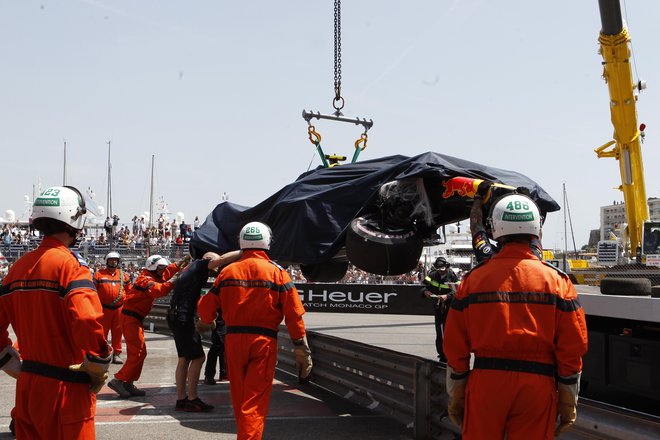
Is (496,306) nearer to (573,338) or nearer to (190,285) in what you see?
(573,338)

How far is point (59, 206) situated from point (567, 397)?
9.98ft

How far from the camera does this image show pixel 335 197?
7.09 m

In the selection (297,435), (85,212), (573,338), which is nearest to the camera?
(573,338)

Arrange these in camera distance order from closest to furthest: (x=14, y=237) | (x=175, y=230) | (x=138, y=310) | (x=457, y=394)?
(x=457, y=394) < (x=138, y=310) < (x=14, y=237) < (x=175, y=230)

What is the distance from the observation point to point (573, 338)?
11.8 feet

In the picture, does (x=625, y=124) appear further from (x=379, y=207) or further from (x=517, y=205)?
(x=517, y=205)

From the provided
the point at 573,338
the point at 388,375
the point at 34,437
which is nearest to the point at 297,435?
the point at 388,375

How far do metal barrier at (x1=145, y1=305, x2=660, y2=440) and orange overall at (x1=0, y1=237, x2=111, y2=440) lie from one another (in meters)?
3.14

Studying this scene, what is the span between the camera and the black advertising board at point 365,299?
65.6 feet

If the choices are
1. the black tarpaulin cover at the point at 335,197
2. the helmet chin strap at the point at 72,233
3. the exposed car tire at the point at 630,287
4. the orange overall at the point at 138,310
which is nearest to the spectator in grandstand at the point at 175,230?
the orange overall at the point at 138,310

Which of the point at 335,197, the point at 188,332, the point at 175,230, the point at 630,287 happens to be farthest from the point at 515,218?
the point at 175,230

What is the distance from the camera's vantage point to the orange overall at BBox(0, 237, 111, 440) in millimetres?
3619

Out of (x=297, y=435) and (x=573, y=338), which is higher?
(x=573, y=338)

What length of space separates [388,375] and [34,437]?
3717mm
